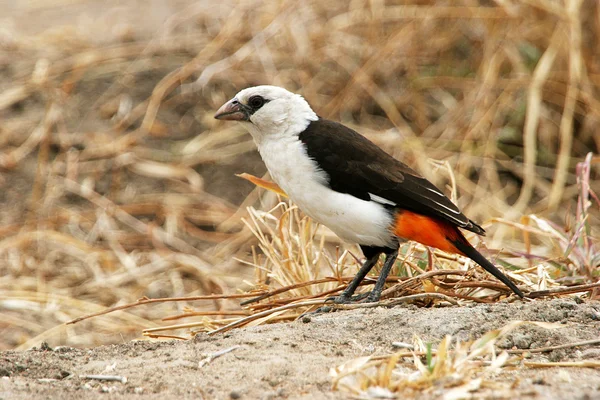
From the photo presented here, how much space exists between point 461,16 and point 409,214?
398 centimetres

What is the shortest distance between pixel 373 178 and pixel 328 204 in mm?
223

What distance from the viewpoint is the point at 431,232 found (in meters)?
3.73

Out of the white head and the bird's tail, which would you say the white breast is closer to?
the bird's tail

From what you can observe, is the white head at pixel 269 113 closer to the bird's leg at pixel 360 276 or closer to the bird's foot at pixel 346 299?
the bird's leg at pixel 360 276

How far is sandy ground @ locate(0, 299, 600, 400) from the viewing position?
2660mm

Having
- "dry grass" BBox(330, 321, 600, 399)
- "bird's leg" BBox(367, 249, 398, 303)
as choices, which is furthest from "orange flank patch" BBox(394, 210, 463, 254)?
"dry grass" BBox(330, 321, 600, 399)

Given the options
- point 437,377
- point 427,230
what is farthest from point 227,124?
point 437,377

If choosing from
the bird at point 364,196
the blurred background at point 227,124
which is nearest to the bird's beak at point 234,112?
the bird at point 364,196

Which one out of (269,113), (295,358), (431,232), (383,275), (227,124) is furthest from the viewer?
(227,124)

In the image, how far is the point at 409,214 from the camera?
12.4 feet

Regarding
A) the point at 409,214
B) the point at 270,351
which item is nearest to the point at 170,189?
the point at 409,214

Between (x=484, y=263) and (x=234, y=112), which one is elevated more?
(x=234, y=112)

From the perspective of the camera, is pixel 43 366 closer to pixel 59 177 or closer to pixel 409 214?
pixel 409 214

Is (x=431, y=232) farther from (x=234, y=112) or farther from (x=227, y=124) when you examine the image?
(x=227, y=124)
